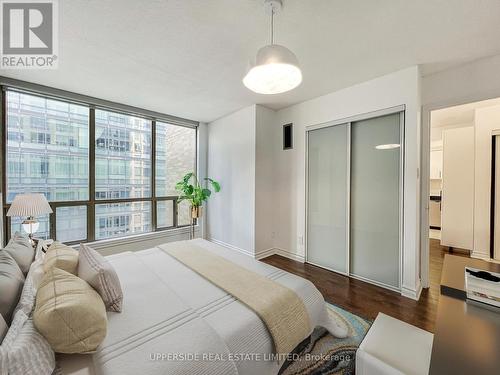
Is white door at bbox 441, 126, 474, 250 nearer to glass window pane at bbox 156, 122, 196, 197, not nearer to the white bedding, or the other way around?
the white bedding

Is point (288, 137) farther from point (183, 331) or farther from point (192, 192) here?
point (183, 331)

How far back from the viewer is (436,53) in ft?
6.83

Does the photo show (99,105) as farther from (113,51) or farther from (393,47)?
(393,47)

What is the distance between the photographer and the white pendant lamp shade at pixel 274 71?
136 centimetres

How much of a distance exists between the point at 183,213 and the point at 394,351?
12.8 feet

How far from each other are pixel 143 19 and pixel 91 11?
0.37 meters

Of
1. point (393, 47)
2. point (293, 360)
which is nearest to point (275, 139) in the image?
point (393, 47)

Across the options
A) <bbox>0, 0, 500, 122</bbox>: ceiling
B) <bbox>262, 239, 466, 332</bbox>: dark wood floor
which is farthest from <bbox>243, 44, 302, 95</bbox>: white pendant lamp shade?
<bbox>262, 239, 466, 332</bbox>: dark wood floor

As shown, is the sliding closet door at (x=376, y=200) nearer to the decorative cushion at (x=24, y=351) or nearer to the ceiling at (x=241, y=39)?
the ceiling at (x=241, y=39)

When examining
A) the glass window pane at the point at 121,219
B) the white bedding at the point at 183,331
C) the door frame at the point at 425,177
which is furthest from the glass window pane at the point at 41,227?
the door frame at the point at 425,177

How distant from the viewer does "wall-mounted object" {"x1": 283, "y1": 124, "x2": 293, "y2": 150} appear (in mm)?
A: 3596

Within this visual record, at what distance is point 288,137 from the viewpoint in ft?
11.9

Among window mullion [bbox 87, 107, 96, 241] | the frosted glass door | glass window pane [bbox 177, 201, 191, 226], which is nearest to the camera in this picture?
the frosted glass door

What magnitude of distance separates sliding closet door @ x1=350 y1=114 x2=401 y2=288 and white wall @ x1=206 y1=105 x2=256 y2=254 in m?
1.54
